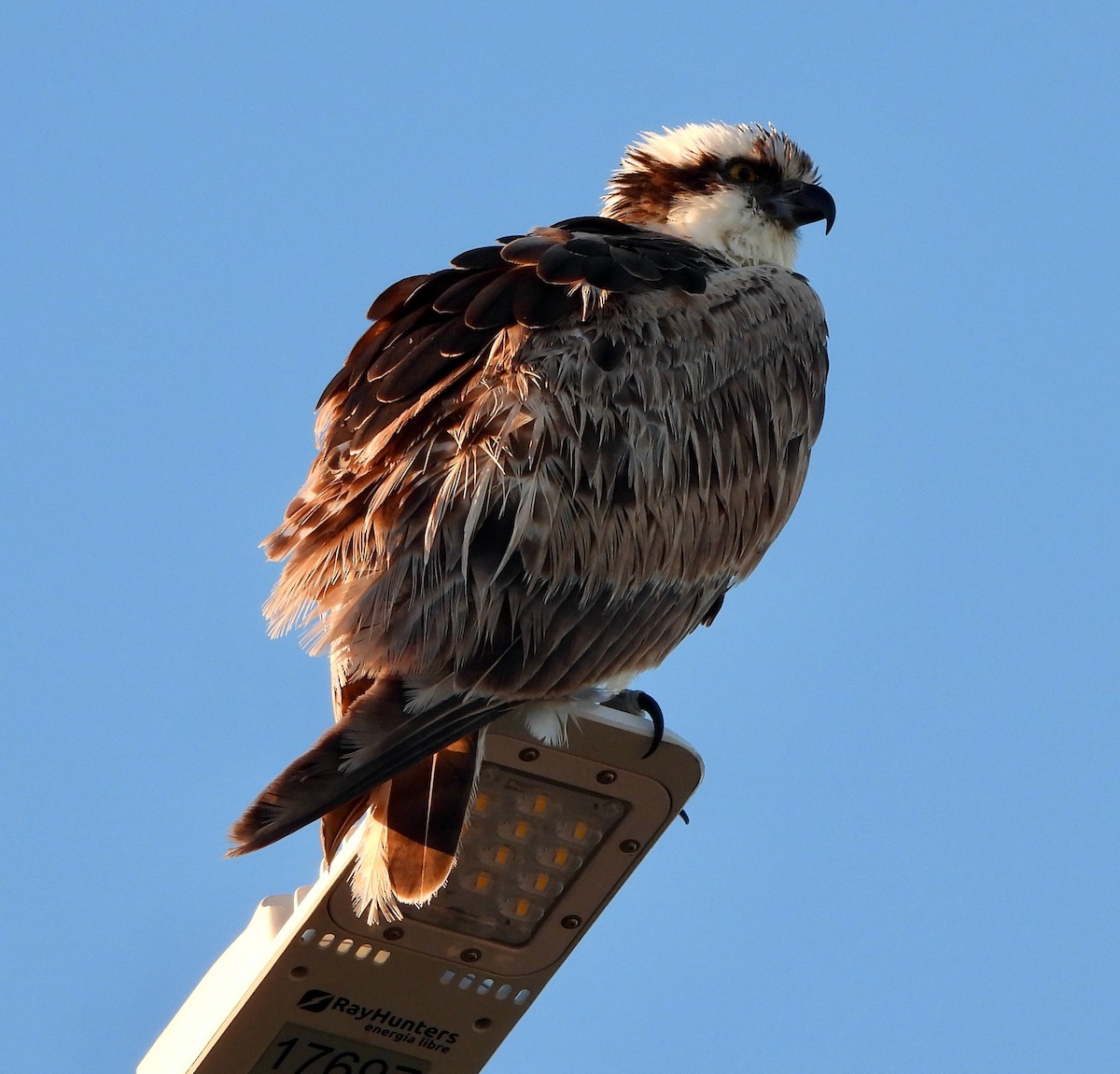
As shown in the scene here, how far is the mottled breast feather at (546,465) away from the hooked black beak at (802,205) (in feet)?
3.97

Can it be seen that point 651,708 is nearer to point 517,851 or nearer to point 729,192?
point 517,851

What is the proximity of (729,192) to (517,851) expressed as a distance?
412cm

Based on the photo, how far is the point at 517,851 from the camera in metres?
4.73

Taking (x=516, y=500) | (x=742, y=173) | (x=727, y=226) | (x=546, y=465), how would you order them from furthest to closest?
(x=742, y=173), (x=727, y=226), (x=546, y=465), (x=516, y=500)

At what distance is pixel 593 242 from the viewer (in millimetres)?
6238

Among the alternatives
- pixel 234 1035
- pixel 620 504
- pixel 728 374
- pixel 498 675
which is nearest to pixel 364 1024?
pixel 234 1035

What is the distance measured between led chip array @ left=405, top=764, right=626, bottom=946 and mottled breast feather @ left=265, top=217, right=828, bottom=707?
42 cm

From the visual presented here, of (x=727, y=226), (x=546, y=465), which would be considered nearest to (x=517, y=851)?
(x=546, y=465)

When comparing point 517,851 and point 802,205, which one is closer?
point 517,851

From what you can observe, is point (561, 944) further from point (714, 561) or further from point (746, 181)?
point (746, 181)

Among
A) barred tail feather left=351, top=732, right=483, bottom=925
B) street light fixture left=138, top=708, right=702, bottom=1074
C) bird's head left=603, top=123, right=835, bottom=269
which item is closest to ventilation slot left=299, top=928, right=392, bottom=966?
street light fixture left=138, top=708, right=702, bottom=1074

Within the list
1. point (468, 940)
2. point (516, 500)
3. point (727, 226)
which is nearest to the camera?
point (468, 940)

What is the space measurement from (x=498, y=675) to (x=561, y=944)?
829mm

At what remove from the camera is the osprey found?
4793 mm
